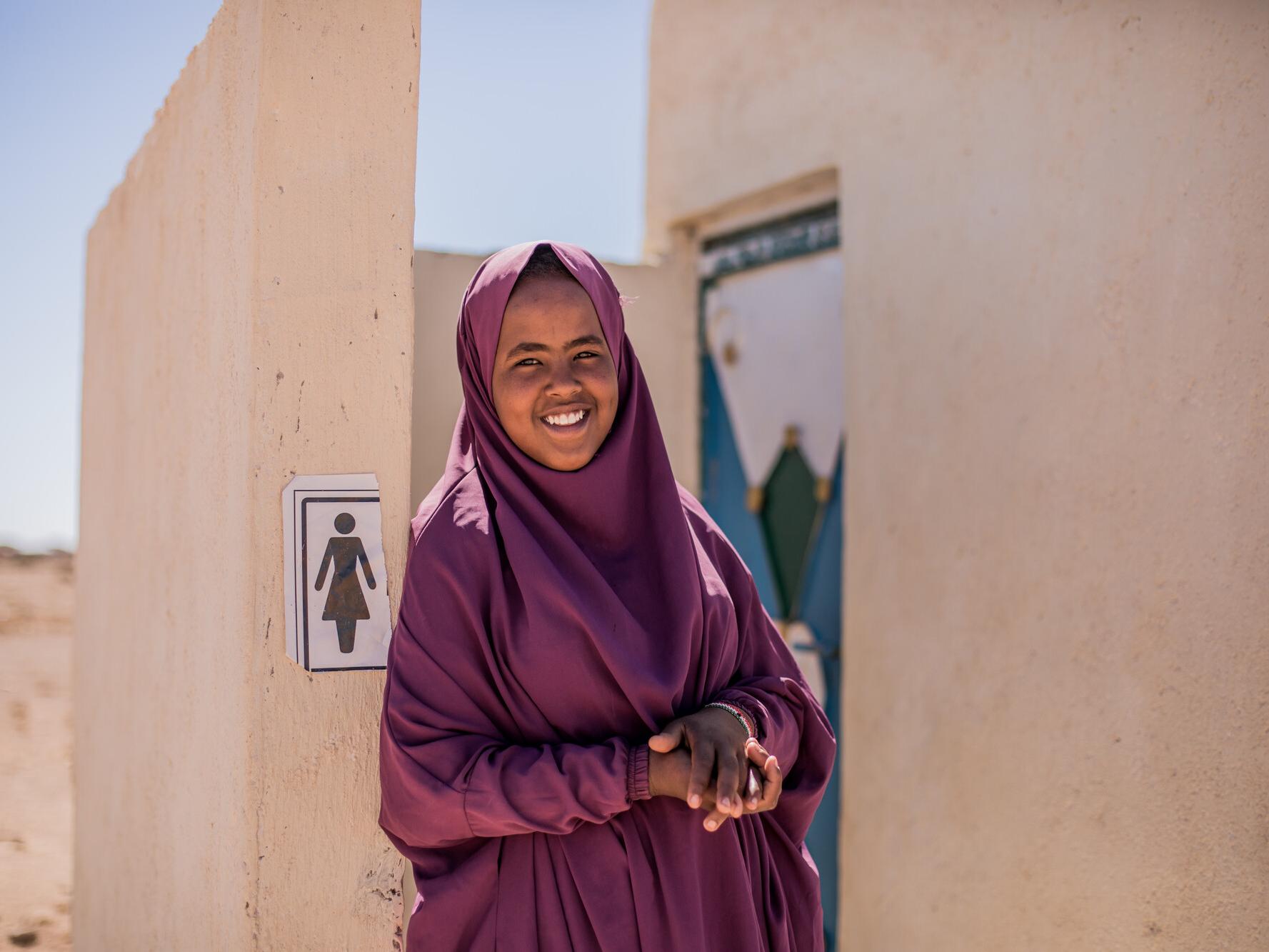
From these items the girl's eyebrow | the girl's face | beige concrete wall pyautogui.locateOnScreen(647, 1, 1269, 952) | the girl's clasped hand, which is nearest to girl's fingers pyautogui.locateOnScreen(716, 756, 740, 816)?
the girl's clasped hand

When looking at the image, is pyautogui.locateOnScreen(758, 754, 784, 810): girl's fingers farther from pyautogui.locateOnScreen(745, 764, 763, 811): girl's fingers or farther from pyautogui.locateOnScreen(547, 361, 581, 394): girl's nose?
pyautogui.locateOnScreen(547, 361, 581, 394): girl's nose

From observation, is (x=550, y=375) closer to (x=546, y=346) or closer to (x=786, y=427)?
(x=546, y=346)

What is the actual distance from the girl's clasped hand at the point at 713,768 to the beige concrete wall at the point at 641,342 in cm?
211

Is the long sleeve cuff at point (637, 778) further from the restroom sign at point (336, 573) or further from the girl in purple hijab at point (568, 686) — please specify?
the restroom sign at point (336, 573)

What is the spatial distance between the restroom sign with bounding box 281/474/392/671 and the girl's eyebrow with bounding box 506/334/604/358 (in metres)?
0.43

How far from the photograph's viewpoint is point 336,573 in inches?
78.0

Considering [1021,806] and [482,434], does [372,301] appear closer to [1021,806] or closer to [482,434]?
[482,434]

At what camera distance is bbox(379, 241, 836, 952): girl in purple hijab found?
1.62 metres

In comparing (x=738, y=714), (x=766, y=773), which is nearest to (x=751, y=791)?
(x=766, y=773)

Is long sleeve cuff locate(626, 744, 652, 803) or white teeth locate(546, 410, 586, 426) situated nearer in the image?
long sleeve cuff locate(626, 744, 652, 803)

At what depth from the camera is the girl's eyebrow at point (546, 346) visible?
70.3 inches

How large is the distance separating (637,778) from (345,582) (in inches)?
27.2

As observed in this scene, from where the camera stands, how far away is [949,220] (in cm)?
322

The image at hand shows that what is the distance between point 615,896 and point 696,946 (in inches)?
5.9
